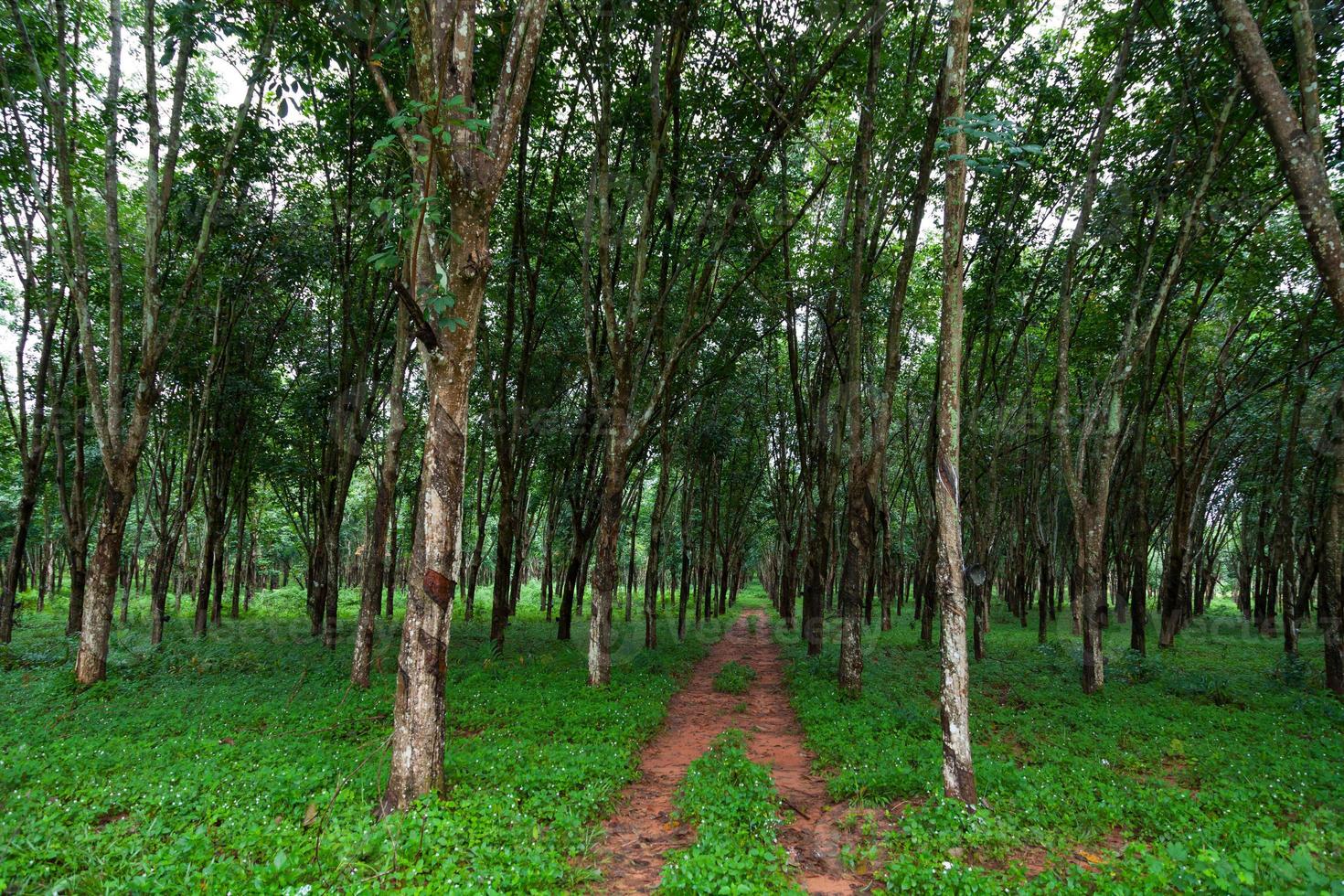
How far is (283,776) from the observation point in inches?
252

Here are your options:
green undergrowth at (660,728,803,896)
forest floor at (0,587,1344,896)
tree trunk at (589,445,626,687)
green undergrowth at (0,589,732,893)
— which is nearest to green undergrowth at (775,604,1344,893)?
forest floor at (0,587,1344,896)

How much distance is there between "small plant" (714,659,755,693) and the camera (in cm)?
1325

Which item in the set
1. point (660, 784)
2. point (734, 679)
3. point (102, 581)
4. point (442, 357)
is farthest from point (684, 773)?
point (102, 581)

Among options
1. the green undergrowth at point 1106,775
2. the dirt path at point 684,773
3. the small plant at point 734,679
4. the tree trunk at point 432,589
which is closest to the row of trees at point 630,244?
the tree trunk at point 432,589

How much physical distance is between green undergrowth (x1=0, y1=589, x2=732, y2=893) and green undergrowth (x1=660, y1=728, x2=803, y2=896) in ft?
2.83

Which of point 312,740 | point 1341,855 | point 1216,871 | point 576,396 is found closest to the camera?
point 1216,871

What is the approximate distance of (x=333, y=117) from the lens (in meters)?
10.9

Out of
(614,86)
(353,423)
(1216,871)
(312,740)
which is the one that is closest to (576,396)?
(353,423)

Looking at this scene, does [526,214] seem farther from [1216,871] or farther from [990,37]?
[1216,871]

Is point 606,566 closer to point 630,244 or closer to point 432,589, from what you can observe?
point 432,589

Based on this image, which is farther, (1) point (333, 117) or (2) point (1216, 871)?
(1) point (333, 117)

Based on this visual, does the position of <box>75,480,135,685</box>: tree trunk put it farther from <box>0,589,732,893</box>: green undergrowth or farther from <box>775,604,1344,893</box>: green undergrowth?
<box>775,604,1344,893</box>: green undergrowth

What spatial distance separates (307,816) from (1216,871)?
713cm

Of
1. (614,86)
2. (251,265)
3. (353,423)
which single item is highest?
(614,86)
